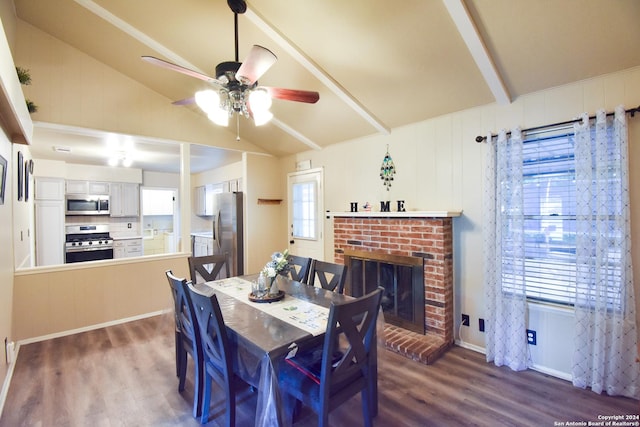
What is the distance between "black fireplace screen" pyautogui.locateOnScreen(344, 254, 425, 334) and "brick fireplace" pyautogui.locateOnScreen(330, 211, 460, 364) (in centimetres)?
6

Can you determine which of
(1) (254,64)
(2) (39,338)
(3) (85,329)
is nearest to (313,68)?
(1) (254,64)

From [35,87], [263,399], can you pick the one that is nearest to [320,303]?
[263,399]

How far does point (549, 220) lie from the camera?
2.50 m

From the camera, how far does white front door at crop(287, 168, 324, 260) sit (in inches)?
179

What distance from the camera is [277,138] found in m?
4.59

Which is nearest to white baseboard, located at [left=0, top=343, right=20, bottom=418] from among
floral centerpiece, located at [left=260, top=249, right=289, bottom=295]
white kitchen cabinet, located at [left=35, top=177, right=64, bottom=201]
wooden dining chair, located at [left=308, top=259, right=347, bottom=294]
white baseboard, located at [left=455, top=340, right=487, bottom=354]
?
floral centerpiece, located at [left=260, top=249, right=289, bottom=295]

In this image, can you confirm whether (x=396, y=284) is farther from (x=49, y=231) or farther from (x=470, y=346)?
(x=49, y=231)

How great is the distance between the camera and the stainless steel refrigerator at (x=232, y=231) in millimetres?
5059

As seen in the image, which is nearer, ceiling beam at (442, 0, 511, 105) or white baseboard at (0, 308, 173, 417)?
ceiling beam at (442, 0, 511, 105)

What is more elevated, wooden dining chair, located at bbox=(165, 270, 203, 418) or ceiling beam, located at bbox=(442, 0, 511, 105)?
ceiling beam, located at bbox=(442, 0, 511, 105)

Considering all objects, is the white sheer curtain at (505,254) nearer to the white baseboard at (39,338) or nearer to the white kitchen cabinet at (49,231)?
the white baseboard at (39,338)

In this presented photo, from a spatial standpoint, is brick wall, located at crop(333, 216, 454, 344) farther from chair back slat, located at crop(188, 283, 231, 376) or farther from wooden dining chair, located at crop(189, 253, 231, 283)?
chair back slat, located at crop(188, 283, 231, 376)

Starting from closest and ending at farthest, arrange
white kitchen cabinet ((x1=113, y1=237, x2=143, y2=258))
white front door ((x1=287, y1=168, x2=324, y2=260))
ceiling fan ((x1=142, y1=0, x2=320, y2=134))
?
ceiling fan ((x1=142, y1=0, x2=320, y2=134)) < white front door ((x1=287, y1=168, x2=324, y2=260)) < white kitchen cabinet ((x1=113, y1=237, x2=143, y2=258))

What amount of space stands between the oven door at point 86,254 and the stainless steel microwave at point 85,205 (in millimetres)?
774
